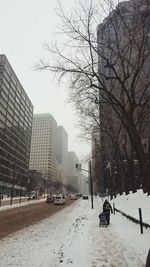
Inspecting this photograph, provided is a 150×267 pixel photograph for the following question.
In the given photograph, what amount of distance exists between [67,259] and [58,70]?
1146cm

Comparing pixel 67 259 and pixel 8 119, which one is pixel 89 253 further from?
pixel 8 119

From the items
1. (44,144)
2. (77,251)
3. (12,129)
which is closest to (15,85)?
(12,129)

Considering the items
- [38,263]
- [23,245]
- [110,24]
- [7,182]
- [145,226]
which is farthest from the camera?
[7,182]

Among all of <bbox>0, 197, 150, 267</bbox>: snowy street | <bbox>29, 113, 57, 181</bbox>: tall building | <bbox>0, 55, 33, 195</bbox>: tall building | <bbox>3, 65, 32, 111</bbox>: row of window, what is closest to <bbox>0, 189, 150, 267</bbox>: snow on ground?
<bbox>0, 197, 150, 267</bbox>: snowy street

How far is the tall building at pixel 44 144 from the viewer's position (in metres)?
173

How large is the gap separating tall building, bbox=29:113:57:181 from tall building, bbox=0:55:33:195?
23211 millimetres

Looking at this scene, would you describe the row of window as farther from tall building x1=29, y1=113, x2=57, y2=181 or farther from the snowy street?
the snowy street

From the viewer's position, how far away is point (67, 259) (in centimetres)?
857

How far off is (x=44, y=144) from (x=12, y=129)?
5676 cm

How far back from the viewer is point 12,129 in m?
122

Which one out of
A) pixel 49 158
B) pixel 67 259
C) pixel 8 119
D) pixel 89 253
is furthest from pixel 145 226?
pixel 49 158

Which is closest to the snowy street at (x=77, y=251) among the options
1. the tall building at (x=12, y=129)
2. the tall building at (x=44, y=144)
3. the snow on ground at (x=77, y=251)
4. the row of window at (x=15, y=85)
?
the snow on ground at (x=77, y=251)

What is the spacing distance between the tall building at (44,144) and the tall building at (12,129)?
23.2m

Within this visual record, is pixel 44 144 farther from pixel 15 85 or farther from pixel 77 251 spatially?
pixel 77 251
